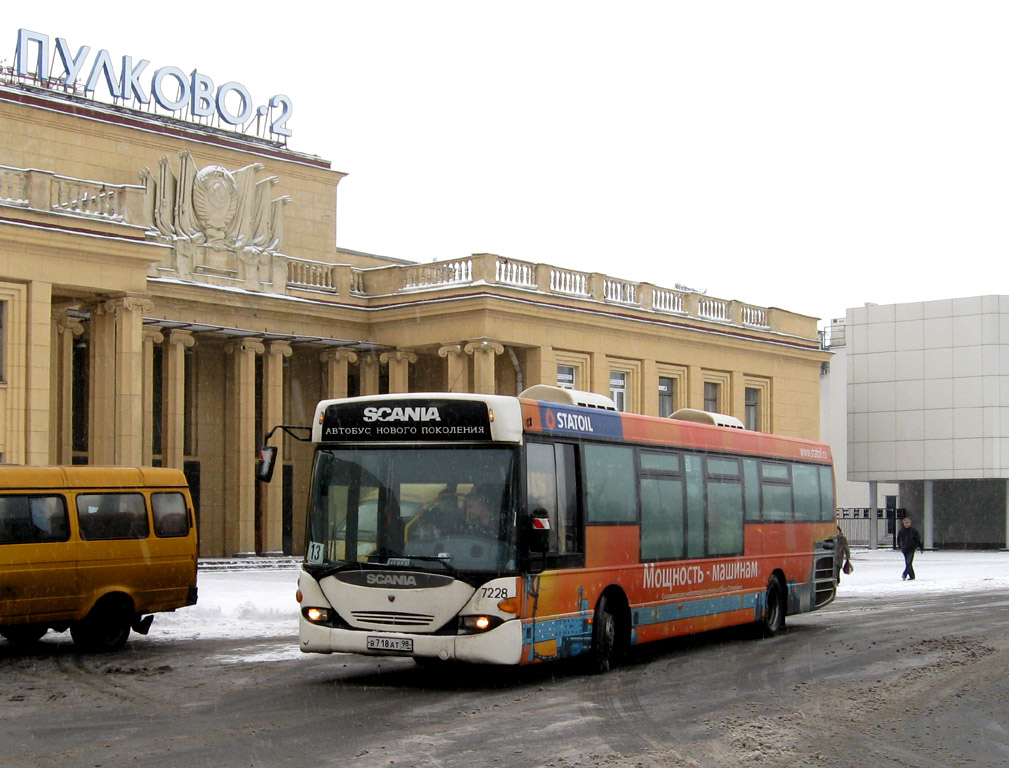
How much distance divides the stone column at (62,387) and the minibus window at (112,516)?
16657 millimetres

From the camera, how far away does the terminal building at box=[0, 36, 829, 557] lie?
30.5 meters

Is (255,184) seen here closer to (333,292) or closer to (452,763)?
(333,292)

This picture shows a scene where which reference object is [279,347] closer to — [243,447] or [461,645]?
[243,447]

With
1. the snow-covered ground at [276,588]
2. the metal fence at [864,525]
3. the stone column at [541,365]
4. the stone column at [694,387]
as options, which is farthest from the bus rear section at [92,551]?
the metal fence at [864,525]

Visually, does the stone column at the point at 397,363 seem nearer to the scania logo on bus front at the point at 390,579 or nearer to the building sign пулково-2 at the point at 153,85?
the building sign пулково-2 at the point at 153,85

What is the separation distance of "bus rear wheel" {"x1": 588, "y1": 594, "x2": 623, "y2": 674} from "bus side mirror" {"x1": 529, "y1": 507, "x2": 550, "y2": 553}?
1538 millimetres

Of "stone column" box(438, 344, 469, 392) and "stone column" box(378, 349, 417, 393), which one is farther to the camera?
"stone column" box(378, 349, 417, 393)

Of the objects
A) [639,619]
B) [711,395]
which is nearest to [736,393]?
[711,395]

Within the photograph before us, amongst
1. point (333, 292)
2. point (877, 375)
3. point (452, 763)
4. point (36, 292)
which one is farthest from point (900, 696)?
point (877, 375)

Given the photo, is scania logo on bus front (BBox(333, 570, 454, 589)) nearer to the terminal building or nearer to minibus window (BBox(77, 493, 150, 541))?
minibus window (BBox(77, 493, 150, 541))

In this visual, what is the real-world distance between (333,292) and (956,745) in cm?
3106

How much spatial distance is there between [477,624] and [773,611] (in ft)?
25.9

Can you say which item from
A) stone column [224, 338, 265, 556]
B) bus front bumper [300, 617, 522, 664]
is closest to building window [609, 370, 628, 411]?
stone column [224, 338, 265, 556]

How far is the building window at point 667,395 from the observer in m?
44.7
